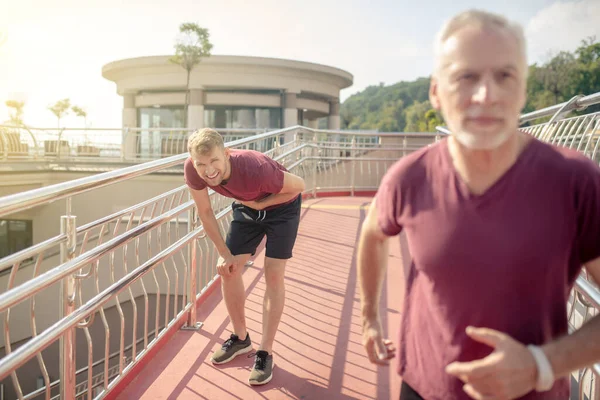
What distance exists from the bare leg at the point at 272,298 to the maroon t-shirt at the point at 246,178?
0.47m

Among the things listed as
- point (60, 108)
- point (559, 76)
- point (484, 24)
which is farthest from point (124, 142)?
point (559, 76)

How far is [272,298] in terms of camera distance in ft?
10.8

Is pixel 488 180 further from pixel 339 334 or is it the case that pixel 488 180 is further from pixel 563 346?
pixel 339 334

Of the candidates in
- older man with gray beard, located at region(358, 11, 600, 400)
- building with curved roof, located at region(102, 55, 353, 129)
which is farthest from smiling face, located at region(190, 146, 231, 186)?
building with curved roof, located at region(102, 55, 353, 129)

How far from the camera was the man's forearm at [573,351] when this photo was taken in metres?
1.07

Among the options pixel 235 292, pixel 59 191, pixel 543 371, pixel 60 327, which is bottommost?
pixel 235 292

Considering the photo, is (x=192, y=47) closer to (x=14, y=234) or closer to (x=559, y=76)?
(x=14, y=234)

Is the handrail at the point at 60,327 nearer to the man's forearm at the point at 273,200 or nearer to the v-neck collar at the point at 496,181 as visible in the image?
the man's forearm at the point at 273,200

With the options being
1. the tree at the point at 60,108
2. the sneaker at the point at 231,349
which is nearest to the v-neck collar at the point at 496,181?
the sneaker at the point at 231,349

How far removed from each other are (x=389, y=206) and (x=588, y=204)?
1.44ft

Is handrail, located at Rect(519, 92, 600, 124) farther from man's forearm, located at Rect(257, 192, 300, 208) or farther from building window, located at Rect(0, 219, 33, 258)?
building window, located at Rect(0, 219, 33, 258)

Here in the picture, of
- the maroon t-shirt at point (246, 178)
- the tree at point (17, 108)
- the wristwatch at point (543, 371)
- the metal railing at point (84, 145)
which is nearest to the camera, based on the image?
the wristwatch at point (543, 371)

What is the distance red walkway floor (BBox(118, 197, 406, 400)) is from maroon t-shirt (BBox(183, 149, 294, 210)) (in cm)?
122

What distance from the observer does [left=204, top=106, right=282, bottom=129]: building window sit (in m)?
27.0
